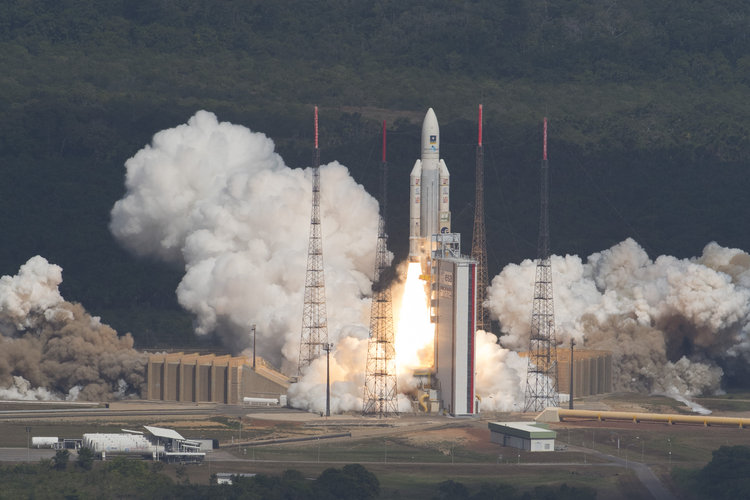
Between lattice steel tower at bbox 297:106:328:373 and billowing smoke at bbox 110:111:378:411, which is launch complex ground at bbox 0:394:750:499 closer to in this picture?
lattice steel tower at bbox 297:106:328:373

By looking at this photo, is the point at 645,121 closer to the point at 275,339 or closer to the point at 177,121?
the point at 177,121

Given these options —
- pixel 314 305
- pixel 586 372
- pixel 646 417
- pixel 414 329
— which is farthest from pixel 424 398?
pixel 586 372

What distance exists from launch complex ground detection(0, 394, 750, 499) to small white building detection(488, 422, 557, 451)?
23.3 inches

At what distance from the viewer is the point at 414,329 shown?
119125 millimetres

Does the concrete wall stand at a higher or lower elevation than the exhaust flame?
lower

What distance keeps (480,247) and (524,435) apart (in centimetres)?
1968

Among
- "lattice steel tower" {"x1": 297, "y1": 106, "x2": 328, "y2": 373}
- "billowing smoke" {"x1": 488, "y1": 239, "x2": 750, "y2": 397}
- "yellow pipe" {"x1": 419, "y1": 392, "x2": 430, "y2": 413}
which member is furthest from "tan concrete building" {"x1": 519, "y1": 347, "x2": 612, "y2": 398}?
"lattice steel tower" {"x1": 297, "y1": 106, "x2": 328, "y2": 373}

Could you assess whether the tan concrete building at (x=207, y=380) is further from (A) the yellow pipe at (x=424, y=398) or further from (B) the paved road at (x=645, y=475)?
(B) the paved road at (x=645, y=475)

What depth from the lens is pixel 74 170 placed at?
17850 centimetres

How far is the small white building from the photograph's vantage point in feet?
351

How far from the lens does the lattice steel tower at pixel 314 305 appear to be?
12388 cm

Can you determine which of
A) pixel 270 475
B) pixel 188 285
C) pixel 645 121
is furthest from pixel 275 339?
pixel 645 121

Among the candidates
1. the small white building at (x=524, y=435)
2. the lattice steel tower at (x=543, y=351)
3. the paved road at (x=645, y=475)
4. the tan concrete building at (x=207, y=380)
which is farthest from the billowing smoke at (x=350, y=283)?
the paved road at (x=645, y=475)

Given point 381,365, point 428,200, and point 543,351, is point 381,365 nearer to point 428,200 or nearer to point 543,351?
point 428,200
